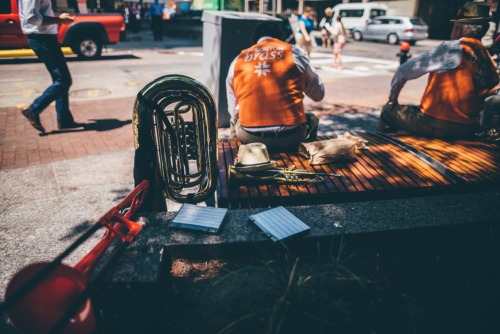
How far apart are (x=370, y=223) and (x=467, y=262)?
772 millimetres

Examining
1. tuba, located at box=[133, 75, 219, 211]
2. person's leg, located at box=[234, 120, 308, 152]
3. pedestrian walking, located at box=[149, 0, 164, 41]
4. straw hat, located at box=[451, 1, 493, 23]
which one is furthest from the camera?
pedestrian walking, located at box=[149, 0, 164, 41]

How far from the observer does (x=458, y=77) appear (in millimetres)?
3682

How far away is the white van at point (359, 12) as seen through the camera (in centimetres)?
2406

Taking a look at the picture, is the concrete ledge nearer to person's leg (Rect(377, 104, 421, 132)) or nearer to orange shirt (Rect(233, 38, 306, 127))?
orange shirt (Rect(233, 38, 306, 127))

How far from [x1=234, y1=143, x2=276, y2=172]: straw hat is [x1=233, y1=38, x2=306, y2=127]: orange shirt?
1.38 ft

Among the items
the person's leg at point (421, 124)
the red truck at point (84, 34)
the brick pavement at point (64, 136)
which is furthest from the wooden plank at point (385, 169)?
the red truck at point (84, 34)

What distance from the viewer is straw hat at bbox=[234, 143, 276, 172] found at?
2.91m

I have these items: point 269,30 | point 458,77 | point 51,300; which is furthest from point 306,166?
point 51,300

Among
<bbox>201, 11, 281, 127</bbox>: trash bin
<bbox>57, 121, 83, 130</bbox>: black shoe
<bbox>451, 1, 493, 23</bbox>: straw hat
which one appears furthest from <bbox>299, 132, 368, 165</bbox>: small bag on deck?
<bbox>57, 121, 83, 130</bbox>: black shoe

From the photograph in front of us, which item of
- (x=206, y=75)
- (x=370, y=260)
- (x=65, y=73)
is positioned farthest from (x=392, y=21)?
(x=370, y=260)

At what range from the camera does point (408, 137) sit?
4.09 m

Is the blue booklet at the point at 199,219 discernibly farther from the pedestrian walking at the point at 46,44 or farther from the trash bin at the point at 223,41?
the pedestrian walking at the point at 46,44

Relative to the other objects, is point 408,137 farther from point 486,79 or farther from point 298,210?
point 298,210

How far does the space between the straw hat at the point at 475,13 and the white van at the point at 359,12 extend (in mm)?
22057
